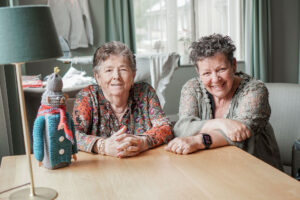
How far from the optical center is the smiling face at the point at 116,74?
61.4 inches

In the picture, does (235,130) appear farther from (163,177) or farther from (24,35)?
(24,35)

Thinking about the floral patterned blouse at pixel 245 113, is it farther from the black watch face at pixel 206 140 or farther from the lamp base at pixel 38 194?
the lamp base at pixel 38 194

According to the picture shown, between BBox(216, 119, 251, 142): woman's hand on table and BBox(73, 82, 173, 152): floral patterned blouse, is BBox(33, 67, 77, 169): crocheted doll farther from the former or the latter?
BBox(216, 119, 251, 142): woman's hand on table

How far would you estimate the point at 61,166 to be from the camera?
118cm

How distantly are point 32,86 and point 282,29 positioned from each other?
433 cm

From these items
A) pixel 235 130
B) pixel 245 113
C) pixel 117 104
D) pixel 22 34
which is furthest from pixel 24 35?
pixel 245 113

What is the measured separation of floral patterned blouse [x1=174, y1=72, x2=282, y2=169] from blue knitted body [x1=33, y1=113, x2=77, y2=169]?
24.7 inches

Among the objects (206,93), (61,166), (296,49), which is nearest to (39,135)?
(61,166)

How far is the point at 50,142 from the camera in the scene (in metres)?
1.12

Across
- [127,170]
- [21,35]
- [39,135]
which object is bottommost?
[127,170]

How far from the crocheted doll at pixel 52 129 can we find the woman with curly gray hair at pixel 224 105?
0.56 m

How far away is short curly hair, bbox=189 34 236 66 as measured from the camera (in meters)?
1.64

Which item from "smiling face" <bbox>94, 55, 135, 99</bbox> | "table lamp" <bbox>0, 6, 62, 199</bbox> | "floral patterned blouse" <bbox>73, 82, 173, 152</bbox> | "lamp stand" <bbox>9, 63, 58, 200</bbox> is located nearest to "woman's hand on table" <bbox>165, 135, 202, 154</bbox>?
"floral patterned blouse" <bbox>73, 82, 173, 152</bbox>

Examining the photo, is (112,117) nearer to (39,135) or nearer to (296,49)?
(39,135)
